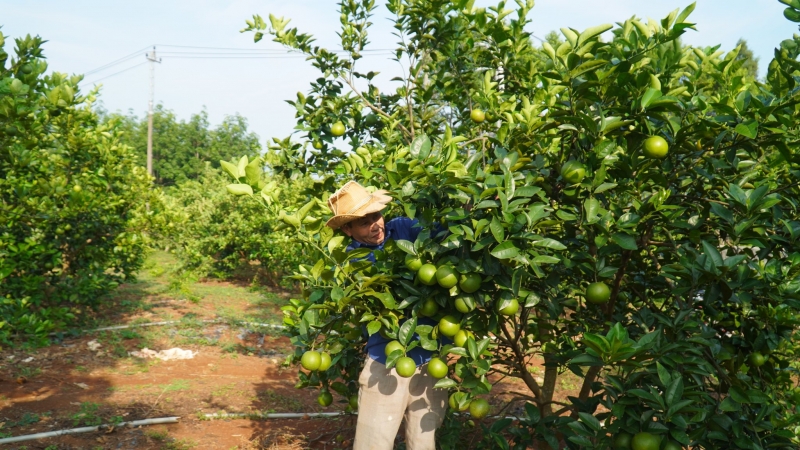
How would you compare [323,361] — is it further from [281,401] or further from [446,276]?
[281,401]

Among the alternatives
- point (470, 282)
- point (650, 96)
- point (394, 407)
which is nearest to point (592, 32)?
point (650, 96)

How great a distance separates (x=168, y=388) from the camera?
4922 millimetres

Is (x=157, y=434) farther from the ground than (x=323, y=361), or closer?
closer

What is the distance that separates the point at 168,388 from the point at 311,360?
3.15 m

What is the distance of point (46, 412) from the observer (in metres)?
4.29

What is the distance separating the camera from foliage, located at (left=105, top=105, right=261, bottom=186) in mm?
32719

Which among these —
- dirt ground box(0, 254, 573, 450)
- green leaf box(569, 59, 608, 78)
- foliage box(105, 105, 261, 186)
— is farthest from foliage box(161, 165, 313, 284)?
foliage box(105, 105, 261, 186)

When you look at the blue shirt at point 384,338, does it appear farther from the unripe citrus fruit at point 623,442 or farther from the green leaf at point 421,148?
the unripe citrus fruit at point 623,442

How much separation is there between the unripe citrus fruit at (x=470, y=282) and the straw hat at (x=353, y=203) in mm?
489

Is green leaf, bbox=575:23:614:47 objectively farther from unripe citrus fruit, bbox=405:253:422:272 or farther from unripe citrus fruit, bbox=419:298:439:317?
unripe citrus fruit, bbox=419:298:439:317

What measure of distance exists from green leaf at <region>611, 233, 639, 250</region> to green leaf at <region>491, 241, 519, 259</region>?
0.33m

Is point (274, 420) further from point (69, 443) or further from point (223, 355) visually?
point (223, 355)

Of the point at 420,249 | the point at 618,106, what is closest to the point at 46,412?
the point at 420,249

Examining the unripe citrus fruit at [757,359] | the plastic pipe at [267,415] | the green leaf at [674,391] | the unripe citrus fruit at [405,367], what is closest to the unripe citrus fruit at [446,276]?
the unripe citrus fruit at [405,367]
